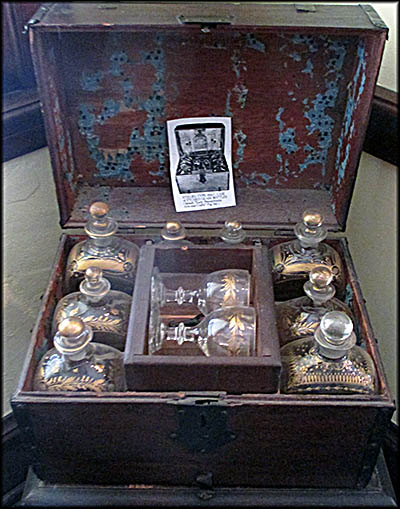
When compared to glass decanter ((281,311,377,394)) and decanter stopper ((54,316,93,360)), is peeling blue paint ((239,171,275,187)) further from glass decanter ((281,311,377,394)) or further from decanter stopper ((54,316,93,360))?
decanter stopper ((54,316,93,360))

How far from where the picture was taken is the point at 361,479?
1008mm

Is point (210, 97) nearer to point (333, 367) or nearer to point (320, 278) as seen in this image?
point (320, 278)

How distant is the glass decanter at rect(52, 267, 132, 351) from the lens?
1.00 metres

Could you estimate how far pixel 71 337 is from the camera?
874 mm

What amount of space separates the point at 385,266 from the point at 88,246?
0.65 meters

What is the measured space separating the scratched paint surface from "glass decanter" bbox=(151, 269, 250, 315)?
28 centimetres

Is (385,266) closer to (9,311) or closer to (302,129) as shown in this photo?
(302,129)

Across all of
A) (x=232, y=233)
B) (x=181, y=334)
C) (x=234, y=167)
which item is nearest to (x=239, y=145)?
(x=234, y=167)

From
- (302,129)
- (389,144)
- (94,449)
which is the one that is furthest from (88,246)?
(389,144)

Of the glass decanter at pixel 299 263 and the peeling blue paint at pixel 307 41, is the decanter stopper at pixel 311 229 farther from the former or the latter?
the peeling blue paint at pixel 307 41

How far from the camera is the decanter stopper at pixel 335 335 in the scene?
892 mm

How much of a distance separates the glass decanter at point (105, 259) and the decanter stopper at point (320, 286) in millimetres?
338

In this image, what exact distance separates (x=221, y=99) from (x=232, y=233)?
0.26 m

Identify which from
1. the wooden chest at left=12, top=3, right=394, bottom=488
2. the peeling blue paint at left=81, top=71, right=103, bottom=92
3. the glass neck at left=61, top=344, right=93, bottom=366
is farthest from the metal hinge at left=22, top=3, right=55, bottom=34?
the glass neck at left=61, top=344, right=93, bottom=366
